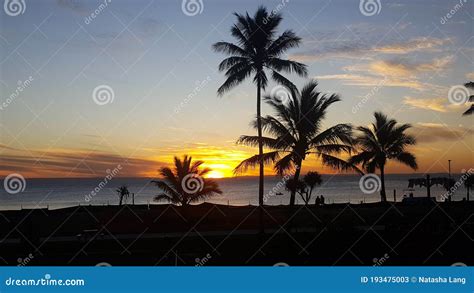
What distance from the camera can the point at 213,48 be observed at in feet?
69.8

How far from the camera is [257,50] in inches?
843

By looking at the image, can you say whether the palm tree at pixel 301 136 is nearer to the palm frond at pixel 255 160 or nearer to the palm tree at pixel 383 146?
the palm frond at pixel 255 160

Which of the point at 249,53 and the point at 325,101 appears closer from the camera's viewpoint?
the point at 249,53

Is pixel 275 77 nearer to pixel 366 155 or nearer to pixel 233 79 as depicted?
pixel 233 79

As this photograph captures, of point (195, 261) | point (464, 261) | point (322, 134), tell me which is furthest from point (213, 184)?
point (464, 261)

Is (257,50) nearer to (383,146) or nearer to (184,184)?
(184,184)

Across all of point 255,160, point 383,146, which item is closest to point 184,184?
point 255,160

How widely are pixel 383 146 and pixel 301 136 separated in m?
11.9

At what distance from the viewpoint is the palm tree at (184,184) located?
26.7 metres

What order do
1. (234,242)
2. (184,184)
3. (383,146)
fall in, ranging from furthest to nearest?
1. (383,146)
2. (184,184)
3. (234,242)

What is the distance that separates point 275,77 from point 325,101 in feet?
9.79

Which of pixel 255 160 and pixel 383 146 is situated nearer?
pixel 255 160

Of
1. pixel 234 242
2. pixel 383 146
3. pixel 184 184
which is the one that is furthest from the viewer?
pixel 383 146

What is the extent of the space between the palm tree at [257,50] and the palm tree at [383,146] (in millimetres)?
12283
